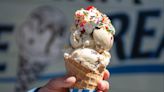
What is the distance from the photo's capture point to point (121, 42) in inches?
242

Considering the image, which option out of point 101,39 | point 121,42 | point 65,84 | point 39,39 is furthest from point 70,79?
point 121,42

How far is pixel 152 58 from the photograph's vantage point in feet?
20.3

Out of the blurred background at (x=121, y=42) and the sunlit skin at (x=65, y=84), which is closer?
the sunlit skin at (x=65, y=84)

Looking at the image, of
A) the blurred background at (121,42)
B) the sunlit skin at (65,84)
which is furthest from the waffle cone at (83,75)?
the blurred background at (121,42)

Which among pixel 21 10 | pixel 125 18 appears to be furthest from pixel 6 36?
pixel 125 18

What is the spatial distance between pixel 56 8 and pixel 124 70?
0.98 meters

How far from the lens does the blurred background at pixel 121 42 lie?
6035 millimetres

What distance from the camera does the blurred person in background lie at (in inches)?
237

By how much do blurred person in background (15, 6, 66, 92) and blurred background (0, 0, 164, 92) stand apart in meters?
0.03

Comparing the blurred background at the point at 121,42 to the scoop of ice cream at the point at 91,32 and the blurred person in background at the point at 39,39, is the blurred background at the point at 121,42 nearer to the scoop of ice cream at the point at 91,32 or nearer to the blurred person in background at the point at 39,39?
the blurred person in background at the point at 39,39

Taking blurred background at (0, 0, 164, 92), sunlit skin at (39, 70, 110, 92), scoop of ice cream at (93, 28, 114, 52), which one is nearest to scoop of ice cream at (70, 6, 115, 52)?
scoop of ice cream at (93, 28, 114, 52)

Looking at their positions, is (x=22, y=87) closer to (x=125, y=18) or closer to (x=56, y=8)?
(x=56, y=8)

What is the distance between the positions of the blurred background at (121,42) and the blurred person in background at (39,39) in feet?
0.08

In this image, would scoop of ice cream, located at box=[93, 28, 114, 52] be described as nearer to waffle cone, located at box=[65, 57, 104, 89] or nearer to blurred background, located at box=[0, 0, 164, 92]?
waffle cone, located at box=[65, 57, 104, 89]
